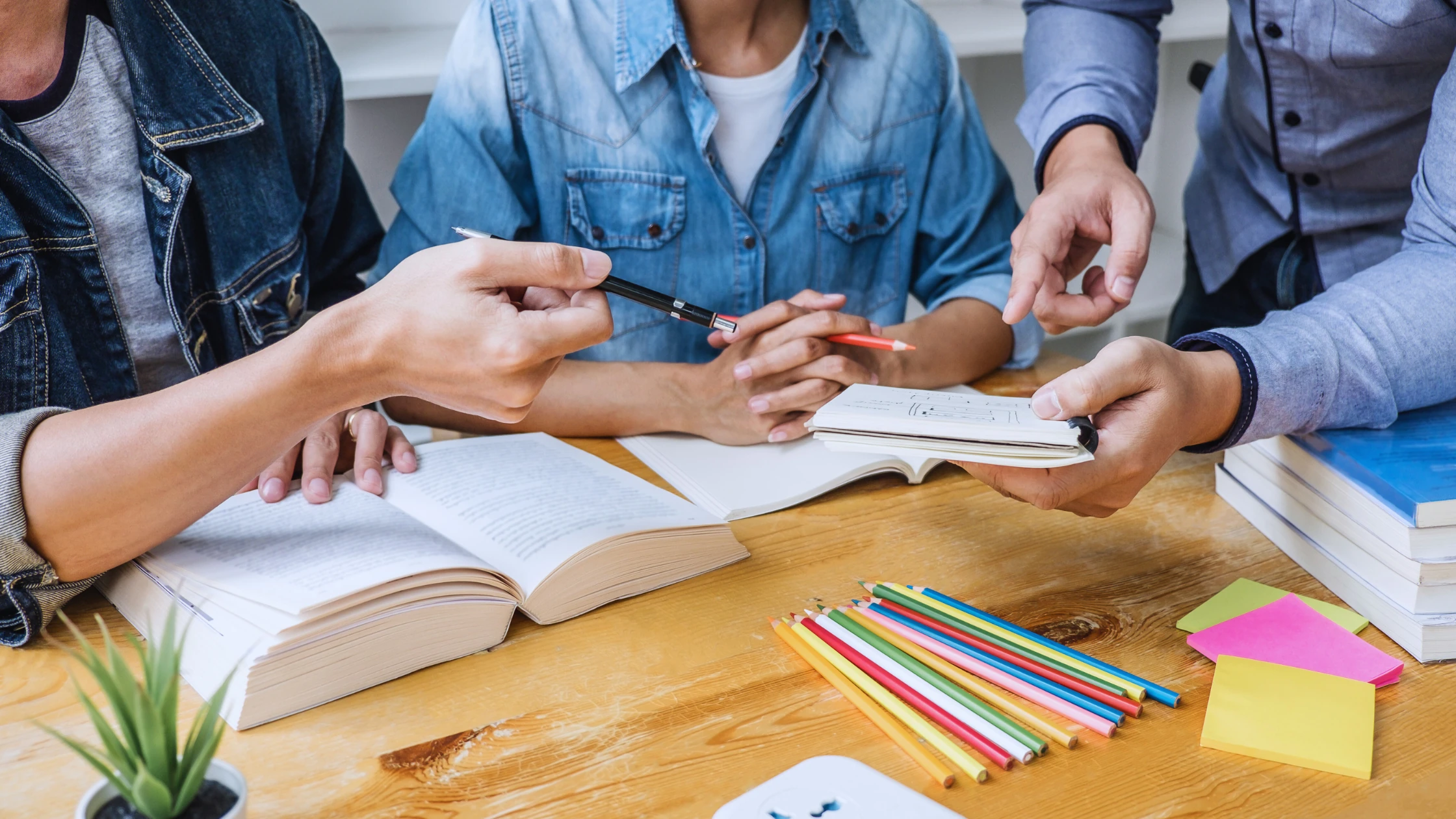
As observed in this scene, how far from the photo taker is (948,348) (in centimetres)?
143

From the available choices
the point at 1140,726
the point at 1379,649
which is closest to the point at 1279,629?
the point at 1379,649

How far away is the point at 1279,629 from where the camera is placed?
0.88 metres

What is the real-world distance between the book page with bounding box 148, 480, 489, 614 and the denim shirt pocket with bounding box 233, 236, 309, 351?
0.93 feet

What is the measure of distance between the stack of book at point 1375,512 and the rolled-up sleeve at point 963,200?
1.93 ft

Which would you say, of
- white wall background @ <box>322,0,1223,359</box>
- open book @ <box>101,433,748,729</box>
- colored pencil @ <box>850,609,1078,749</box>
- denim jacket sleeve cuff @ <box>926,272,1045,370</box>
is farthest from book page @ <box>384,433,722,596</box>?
white wall background @ <box>322,0,1223,359</box>

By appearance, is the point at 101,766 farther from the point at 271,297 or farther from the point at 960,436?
the point at 271,297

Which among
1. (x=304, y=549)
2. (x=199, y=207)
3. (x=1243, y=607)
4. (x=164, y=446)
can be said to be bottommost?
(x=1243, y=607)

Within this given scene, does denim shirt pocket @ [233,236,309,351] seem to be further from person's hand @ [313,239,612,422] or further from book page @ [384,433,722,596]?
person's hand @ [313,239,612,422]

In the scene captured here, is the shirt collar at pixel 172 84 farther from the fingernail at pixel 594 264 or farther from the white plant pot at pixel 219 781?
the white plant pot at pixel 219 781

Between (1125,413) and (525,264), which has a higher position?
(525,264)

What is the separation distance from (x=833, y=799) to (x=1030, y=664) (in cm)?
22

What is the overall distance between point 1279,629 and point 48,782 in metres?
0.93

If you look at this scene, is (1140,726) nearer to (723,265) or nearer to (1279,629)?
(1279,629)

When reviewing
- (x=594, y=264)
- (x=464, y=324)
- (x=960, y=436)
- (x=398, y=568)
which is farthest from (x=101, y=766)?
(x=960, y=436)
